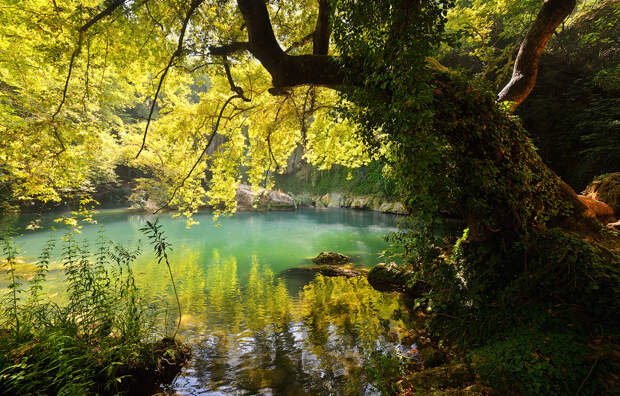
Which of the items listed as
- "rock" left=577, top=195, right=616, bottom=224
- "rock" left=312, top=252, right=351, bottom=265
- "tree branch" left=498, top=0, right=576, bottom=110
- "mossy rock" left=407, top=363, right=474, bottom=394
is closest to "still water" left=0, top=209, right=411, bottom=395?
"rock" left=312, top=252, right=351, bottom=265

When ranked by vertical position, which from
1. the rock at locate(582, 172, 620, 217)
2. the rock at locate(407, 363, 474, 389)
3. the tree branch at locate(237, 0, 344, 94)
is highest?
the tree branch at locate(237, 0, 344, 94)

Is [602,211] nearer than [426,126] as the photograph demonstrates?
No

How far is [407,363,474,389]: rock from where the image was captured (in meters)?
2.58

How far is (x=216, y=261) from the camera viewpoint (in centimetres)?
1070

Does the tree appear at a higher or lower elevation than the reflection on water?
higher

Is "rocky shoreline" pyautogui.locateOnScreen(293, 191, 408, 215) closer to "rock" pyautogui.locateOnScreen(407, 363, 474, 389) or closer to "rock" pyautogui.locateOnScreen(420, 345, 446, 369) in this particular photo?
"rock" pyautogui.locateOnScreen(420, 345, 446, 369)

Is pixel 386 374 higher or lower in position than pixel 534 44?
lower

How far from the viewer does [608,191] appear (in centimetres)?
585

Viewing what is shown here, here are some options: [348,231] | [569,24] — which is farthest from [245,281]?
[569,24]

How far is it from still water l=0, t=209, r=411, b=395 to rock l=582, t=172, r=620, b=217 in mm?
5290

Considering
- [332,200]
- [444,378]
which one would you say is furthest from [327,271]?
[332,200]

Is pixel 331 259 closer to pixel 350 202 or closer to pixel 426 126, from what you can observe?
pixel 426 126

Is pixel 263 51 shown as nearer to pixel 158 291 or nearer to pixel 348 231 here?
pixel 158 291

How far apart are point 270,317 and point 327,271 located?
332cm
